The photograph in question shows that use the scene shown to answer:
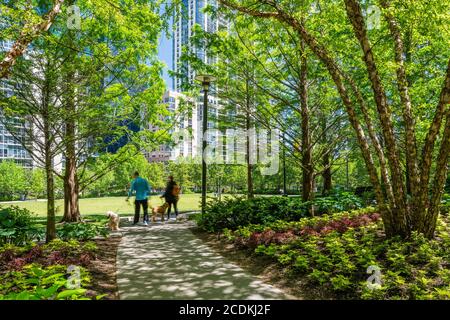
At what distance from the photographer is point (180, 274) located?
5441 mm

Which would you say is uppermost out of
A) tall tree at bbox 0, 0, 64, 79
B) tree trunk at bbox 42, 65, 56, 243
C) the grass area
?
tall tree at bbox 0, 0, 64, 79

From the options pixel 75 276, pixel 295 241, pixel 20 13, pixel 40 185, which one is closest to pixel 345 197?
pixel 295 241

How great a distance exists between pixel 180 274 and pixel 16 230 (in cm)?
421

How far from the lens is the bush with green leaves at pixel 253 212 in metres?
9.65

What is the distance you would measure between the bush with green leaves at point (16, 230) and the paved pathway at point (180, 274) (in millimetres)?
1964

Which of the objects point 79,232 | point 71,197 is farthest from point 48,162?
point 71,197

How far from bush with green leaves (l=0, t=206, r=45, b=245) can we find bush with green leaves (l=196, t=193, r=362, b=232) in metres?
4.60

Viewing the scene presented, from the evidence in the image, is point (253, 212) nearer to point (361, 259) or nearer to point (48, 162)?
point (361, 259)

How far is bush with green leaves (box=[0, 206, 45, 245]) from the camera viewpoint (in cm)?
690

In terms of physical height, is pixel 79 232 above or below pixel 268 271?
above
